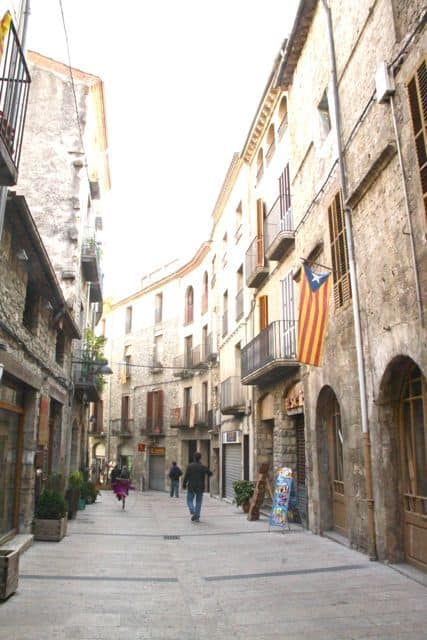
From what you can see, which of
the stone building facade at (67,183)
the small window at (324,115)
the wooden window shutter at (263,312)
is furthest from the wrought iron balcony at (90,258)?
the small window at (324,115)

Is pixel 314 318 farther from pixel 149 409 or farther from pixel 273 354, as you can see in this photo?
pixel 149 409

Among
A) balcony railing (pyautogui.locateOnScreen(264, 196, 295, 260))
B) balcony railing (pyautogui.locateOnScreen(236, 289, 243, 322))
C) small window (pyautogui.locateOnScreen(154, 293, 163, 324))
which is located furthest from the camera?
small window (pyautogui.locateOnScreen(154, 293, 163, 324))

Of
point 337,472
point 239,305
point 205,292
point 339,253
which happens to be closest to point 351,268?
point 339,253

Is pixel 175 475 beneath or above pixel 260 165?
beneath

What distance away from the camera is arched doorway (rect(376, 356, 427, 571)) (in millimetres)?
7457

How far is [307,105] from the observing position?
1266cm

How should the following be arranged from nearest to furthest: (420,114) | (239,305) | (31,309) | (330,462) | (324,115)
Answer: (420,114) → (31,309) → (330,462) → (324,115) → (239,305)

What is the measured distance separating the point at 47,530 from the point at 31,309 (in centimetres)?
400

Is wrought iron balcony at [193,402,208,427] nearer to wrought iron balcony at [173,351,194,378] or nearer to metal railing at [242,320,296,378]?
wrought iron balcony at [173,351,194,378]

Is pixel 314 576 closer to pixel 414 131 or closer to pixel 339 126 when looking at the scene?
pixel 414 131

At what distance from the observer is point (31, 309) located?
1055cm

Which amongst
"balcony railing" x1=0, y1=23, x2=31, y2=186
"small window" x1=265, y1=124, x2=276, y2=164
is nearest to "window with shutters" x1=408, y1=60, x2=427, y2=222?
"balcony railing" x1=0, y1=23, x2=31, y2=186

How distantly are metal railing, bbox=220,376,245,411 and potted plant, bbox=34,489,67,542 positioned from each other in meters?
9.65

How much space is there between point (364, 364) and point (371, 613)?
157 inches
